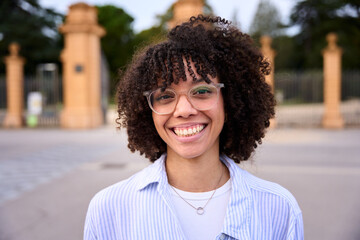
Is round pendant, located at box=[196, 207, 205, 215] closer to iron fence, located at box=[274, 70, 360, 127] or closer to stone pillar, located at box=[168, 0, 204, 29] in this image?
stone pillar, located at box=[168, 0, 204, 29]

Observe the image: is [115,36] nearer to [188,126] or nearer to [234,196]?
[188,126]

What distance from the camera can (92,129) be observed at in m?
14.6

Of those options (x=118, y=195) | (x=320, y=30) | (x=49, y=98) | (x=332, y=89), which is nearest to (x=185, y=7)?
(x=332, y=89)

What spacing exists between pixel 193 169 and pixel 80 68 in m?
13.9

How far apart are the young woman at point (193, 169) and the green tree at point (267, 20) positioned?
1905 inches

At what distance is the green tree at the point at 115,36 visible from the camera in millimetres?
45531

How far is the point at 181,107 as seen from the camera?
59.9 inches

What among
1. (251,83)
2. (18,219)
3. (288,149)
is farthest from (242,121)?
(288,149)

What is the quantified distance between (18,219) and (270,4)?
2005 inches

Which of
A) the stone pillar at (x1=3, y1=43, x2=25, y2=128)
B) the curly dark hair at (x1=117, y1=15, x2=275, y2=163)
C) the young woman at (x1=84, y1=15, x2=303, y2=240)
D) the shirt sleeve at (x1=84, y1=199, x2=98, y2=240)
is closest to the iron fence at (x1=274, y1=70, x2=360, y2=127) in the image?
the stone pillar at (x1=3, y1=43, x2=25, y2=128)

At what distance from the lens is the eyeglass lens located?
154 centimetres

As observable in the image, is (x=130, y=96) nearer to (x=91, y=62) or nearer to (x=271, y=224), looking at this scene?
(x=271, y=224)

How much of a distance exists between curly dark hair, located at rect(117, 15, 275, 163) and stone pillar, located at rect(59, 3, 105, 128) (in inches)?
517

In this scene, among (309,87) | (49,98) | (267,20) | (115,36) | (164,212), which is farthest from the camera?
(267,20)
